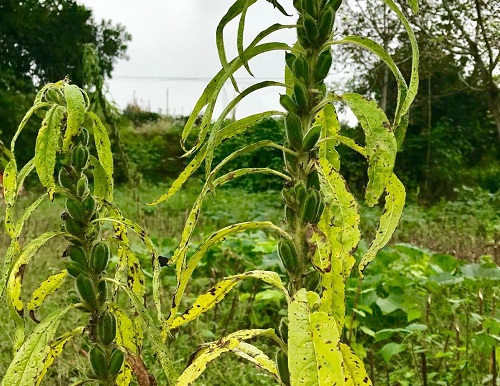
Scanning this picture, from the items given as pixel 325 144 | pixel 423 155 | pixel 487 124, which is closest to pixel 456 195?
pixel 423 155

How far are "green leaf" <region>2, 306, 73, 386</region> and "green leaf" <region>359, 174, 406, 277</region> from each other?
404 millimetres

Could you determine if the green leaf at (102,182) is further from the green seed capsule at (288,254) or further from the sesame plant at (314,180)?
the green seed capsule at (288,254)

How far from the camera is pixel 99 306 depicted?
0.75m

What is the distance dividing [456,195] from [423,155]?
1.18 metres

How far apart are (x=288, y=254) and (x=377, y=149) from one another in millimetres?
144

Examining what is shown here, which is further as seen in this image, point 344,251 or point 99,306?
point 99,306

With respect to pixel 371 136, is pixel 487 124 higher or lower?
higher

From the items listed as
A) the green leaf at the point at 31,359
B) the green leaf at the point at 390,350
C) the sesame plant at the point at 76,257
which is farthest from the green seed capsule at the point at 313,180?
the green leaf at the point at 390,350

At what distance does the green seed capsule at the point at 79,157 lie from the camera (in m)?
0.73

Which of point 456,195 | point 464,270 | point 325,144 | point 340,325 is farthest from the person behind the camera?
point 456,195

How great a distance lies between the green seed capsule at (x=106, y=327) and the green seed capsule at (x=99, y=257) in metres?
0.06

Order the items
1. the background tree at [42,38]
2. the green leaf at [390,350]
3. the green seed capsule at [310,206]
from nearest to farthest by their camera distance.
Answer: the green seed capsule at [310,206]
the green leaf at [390,350]
the background tree at [42,38]

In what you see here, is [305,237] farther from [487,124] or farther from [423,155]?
[487,124]

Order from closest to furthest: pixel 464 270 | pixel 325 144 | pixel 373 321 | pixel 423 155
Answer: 1. pixel 325 144
2. pixel 464 270
3. pixel 373 321
4. pixel 423 155
